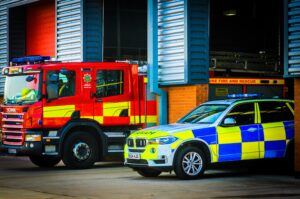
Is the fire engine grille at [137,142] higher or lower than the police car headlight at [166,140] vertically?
lower

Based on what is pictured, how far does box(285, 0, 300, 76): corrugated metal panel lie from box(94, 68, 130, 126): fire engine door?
14.4ft

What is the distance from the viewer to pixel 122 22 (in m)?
28.2

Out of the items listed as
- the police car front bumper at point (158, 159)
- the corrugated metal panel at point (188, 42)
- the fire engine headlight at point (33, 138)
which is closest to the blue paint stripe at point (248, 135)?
the police car front bumper at point (158, 159)

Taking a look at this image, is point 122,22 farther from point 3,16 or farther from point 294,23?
point 294,23

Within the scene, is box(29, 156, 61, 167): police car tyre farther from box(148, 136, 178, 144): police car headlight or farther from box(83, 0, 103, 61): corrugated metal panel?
box(148, 136, 178, 144): police car headlight

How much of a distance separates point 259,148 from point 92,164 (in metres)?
4.63

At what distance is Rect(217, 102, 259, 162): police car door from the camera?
15.0 meters

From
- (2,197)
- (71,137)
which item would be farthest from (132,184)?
(71,137)

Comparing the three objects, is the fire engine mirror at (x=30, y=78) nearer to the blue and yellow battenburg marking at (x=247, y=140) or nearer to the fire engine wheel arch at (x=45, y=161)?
the fire engine wheel arch at (x=45, y=161)

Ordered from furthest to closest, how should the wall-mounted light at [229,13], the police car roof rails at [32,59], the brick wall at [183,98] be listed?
the wall-mounted light at [229,13], the brick wall at [183,98], the police car roof rails at [32,59]

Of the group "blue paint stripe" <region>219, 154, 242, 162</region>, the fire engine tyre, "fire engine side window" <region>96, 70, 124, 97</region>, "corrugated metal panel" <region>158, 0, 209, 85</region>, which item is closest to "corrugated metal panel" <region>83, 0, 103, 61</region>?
"corrugated metal panel" <region>158, 0, 209, 85</region>

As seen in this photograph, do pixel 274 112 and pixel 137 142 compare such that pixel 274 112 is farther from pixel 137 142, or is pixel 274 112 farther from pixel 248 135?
pixel 137 142

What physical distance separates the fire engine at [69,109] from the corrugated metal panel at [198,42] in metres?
1.64

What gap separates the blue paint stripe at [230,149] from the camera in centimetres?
1494
